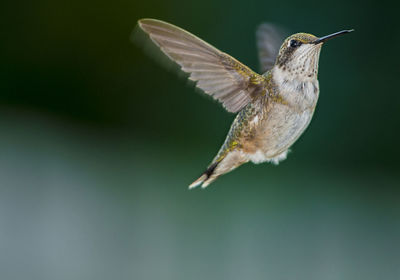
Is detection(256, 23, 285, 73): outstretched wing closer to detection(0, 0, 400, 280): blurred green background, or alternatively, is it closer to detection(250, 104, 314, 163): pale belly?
detection(250, 104, 314, 163): pale belly

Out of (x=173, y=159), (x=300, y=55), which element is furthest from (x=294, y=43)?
(x=173, y=159)

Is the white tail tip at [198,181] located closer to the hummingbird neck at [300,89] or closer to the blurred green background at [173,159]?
the hummingbird neck at [300,89]

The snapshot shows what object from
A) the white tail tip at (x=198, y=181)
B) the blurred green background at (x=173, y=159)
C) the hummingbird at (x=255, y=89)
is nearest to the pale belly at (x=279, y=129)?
the hummingbird at (x=255, y=89)

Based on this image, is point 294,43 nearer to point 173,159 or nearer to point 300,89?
point 300,89

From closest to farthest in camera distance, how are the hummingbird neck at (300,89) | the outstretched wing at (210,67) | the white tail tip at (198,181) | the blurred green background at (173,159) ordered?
the outstretched wing at (210,67)
the hummingbird neck at (300,89)
the white tail tip at (198,181)
the blurred green background at (173,159)

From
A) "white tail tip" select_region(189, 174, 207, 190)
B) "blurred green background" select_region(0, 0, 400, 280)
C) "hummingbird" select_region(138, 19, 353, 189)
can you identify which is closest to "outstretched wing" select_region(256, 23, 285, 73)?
"hummingbird" select_region(138, 19, 353, 189)

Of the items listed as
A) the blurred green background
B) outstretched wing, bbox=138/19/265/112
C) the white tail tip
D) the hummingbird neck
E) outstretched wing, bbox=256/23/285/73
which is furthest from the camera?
the blurred green background

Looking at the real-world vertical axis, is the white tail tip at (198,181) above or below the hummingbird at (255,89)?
below
